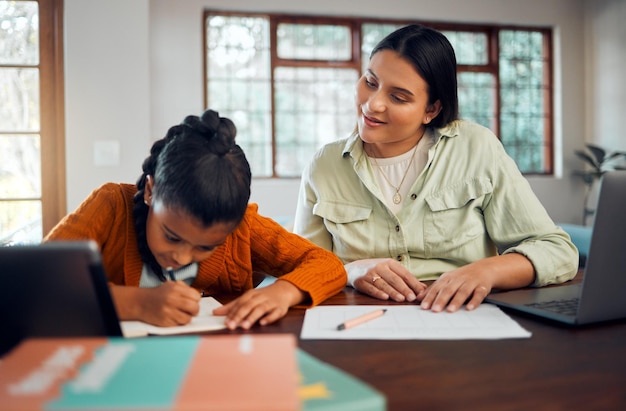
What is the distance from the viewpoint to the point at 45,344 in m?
0.48

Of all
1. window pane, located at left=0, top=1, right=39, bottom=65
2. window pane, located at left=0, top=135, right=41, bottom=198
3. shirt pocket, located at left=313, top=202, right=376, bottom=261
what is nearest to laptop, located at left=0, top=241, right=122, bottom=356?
shirt pocket, located at left=313, top=202, right=376, bottom=261

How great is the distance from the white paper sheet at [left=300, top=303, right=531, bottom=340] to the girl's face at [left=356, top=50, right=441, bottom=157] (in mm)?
571

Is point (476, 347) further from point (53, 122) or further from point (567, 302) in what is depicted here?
point (53, 122)

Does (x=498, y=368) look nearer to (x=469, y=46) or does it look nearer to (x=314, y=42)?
(x=314, y=42)

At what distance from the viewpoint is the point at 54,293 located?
62 centimetres

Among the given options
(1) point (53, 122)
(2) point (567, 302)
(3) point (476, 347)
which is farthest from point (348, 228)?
(1) point (53, 122)

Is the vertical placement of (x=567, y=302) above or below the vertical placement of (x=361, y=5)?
below

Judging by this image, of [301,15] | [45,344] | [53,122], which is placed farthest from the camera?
[301,15]

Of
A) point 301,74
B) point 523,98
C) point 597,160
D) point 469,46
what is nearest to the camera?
point 301,74

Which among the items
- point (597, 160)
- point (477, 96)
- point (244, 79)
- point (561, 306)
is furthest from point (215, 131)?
point (597, 160)

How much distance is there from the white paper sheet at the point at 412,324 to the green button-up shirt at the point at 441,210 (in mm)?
419

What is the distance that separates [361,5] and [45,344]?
5163 millimetres

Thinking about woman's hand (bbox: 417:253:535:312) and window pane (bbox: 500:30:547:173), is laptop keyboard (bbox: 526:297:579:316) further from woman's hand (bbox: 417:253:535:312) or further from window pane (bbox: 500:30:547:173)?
window pane (bbox: 500:30:547:173)

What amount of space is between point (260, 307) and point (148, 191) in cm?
33
